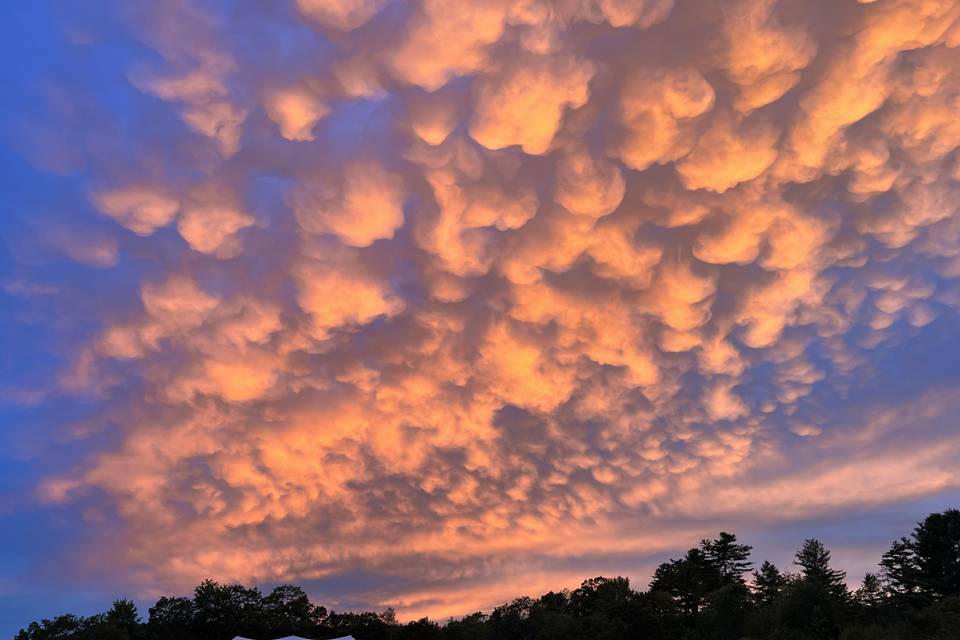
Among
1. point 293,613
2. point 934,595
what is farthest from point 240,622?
point 934,595

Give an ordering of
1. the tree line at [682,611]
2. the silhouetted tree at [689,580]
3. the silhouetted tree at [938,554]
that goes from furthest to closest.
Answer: the silhouetted tree at [689,580]
the silhouetted tree at [938,554]
the tree line at [682,611]

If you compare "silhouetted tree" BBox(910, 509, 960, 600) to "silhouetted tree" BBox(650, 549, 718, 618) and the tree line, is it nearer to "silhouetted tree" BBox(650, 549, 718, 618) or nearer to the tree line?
the tree line

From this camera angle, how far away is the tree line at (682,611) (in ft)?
164

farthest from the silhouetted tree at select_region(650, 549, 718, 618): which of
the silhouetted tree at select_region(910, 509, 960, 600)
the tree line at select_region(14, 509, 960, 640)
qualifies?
the silhouetted tree at select_region(910, 509, 960, 600)

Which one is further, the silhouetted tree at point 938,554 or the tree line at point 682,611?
the silhouetted tree at point 938,554

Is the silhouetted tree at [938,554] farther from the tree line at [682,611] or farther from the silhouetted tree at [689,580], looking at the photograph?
the silhouetted tree at [689,580]

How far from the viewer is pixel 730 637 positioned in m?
55.4

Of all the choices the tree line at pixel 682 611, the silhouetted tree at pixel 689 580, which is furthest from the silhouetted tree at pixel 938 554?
the silhouetted tree at pixel 689 580

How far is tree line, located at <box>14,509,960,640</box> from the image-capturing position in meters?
50.1

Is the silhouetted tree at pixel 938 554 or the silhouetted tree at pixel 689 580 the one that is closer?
the silhouetted tree at pixel 938 554

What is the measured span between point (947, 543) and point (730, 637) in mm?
33635

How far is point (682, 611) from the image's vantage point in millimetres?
79625

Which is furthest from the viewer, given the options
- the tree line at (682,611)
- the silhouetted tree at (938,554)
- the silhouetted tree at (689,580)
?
the silhouetted tree at (689,580)

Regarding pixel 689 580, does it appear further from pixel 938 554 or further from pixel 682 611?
pixel 938 554
